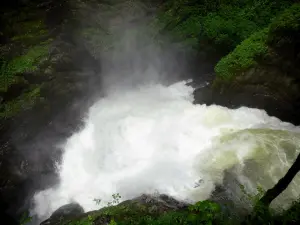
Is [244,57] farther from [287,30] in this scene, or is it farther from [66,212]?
[66,212]

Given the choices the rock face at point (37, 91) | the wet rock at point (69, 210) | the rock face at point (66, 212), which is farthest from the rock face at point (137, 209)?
the rock face at point (37, 91)

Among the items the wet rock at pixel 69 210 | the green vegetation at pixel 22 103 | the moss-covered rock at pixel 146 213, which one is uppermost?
the moss-covered rock at pixel 146 213

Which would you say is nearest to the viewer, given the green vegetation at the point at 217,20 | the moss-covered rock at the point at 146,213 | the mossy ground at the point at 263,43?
the moss-covered rock at the point at 146,213

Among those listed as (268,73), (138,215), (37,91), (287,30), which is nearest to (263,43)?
(287,30)

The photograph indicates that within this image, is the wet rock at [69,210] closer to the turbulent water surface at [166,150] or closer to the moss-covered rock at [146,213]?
the turbulent water surface at [166,150]

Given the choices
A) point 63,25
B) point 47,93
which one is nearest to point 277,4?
point 63,25

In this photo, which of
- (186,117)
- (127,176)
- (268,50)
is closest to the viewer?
(127,176)

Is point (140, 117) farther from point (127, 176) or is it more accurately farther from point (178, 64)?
point (178, 64)

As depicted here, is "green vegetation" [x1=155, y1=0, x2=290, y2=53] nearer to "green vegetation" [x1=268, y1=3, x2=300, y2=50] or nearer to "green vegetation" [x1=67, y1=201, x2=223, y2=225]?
"green vegetation" [x1=268, y1=3, x2=300, y2=50]
